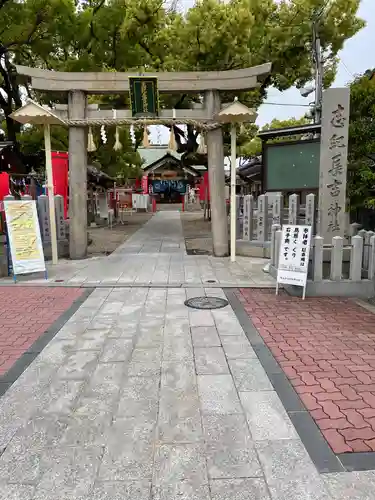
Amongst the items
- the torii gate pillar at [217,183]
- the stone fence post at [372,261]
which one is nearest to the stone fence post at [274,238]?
the stone fence post at [372,261]

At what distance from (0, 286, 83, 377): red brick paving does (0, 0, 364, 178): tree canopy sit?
28.3 feet

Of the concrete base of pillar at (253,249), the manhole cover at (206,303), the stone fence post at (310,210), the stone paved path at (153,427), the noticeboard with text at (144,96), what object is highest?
the noticeboard with text at (144,96)

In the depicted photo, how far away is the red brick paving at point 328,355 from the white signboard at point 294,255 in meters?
0.40

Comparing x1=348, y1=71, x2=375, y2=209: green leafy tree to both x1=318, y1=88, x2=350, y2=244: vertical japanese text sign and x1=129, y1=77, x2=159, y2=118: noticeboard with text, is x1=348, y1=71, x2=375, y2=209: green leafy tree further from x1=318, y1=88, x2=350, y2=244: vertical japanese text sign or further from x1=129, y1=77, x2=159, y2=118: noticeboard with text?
x1=129, y1=77, x2=159, y2=118: noticeboard with text

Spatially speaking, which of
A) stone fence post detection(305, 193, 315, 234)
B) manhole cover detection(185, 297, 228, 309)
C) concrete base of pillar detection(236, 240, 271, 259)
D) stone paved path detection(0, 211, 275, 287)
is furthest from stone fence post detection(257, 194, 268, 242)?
manhole cover detection(185, 297, 228, 309)

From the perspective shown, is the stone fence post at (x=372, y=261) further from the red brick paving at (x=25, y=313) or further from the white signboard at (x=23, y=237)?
the white signboard at (x=23, y=237)

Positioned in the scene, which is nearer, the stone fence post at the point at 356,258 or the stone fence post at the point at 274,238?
the stone fence post at the point at 356,258

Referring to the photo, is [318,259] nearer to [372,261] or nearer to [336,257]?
[336,257]

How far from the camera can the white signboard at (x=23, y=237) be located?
8039mm

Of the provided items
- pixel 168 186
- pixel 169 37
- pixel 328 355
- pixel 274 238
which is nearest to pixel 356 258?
pixel 274 238

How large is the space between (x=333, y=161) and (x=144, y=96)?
5.15 m

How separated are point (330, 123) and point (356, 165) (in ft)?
7.72

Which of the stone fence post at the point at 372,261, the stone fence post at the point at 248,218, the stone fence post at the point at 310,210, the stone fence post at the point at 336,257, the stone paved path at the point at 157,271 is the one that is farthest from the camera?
the stone fence post at the point at 248,218

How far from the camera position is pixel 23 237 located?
26.8ft
